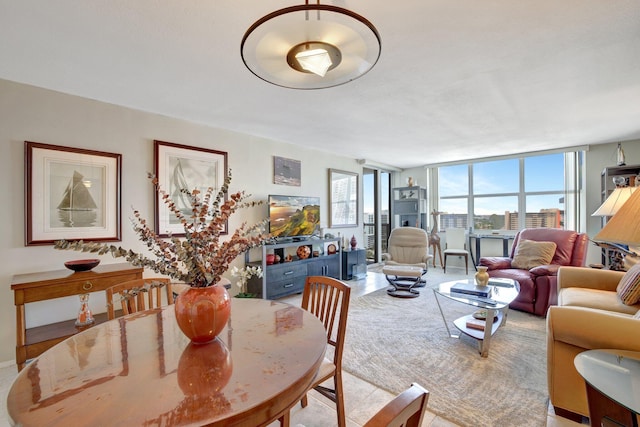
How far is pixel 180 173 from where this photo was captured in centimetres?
337

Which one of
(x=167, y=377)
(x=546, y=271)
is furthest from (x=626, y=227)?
(x=546, y=271)

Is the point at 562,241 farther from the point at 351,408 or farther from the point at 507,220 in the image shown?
the point at 351,408

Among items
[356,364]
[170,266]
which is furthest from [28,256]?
[356,364]

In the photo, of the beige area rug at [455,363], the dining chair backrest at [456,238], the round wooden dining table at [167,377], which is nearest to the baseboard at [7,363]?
the round wooden dining table at [167,377]

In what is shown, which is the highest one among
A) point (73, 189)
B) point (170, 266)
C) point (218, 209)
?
point (73, 189)

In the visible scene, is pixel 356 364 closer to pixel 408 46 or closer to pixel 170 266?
pixel 170 266

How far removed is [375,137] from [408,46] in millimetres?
2350

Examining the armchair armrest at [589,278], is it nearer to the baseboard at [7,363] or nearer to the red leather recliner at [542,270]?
the red leather recliner at [542,270]

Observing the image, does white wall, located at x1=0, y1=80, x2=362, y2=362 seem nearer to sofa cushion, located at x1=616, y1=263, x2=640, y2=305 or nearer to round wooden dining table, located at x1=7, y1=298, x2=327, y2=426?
round wooden dining table, located at x1=7, y1=298, x2=327, y2=426

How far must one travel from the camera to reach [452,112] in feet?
10.7

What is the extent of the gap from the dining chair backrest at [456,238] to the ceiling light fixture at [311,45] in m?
5.57

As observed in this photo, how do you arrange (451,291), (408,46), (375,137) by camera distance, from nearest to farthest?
(408,46) < (451,291) < (375,137)

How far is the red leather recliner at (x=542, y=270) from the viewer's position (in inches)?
131

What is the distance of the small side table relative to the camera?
120 centimetres
